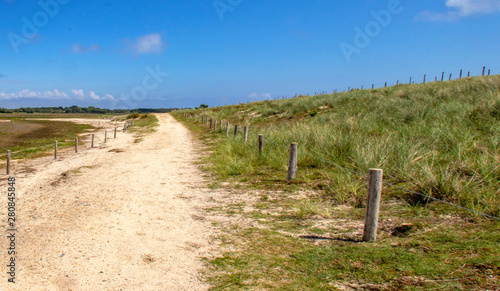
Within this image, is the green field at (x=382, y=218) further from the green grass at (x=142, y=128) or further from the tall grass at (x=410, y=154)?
the green grass at (x=142, y=128)

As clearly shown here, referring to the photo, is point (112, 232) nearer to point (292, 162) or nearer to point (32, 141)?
point (292, 162)

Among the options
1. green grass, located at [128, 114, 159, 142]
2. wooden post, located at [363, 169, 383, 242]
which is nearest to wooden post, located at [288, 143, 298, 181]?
wooden post, located at [363, 169, 383, 242]

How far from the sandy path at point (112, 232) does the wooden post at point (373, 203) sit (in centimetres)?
235

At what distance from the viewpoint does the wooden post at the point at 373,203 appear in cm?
454

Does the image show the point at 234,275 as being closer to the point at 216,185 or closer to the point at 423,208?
the point at 423,208

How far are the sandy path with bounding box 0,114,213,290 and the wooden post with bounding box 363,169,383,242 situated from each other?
92.3 inches

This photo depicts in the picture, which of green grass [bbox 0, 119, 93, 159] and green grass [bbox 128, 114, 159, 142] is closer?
green grass [bbox 0, 119, 93, 159]

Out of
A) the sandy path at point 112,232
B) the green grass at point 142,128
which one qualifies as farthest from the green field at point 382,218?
the green grass at point 142,128

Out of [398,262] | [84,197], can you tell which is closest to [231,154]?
[84,197]

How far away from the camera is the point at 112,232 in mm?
5793

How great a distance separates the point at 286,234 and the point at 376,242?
4.48 ft

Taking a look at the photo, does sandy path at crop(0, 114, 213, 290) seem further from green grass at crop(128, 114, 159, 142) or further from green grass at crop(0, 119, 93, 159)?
green grass at crop(128, 114, 159, 142)

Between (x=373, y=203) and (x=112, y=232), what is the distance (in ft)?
14.0

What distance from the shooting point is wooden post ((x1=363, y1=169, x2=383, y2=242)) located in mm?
4535
